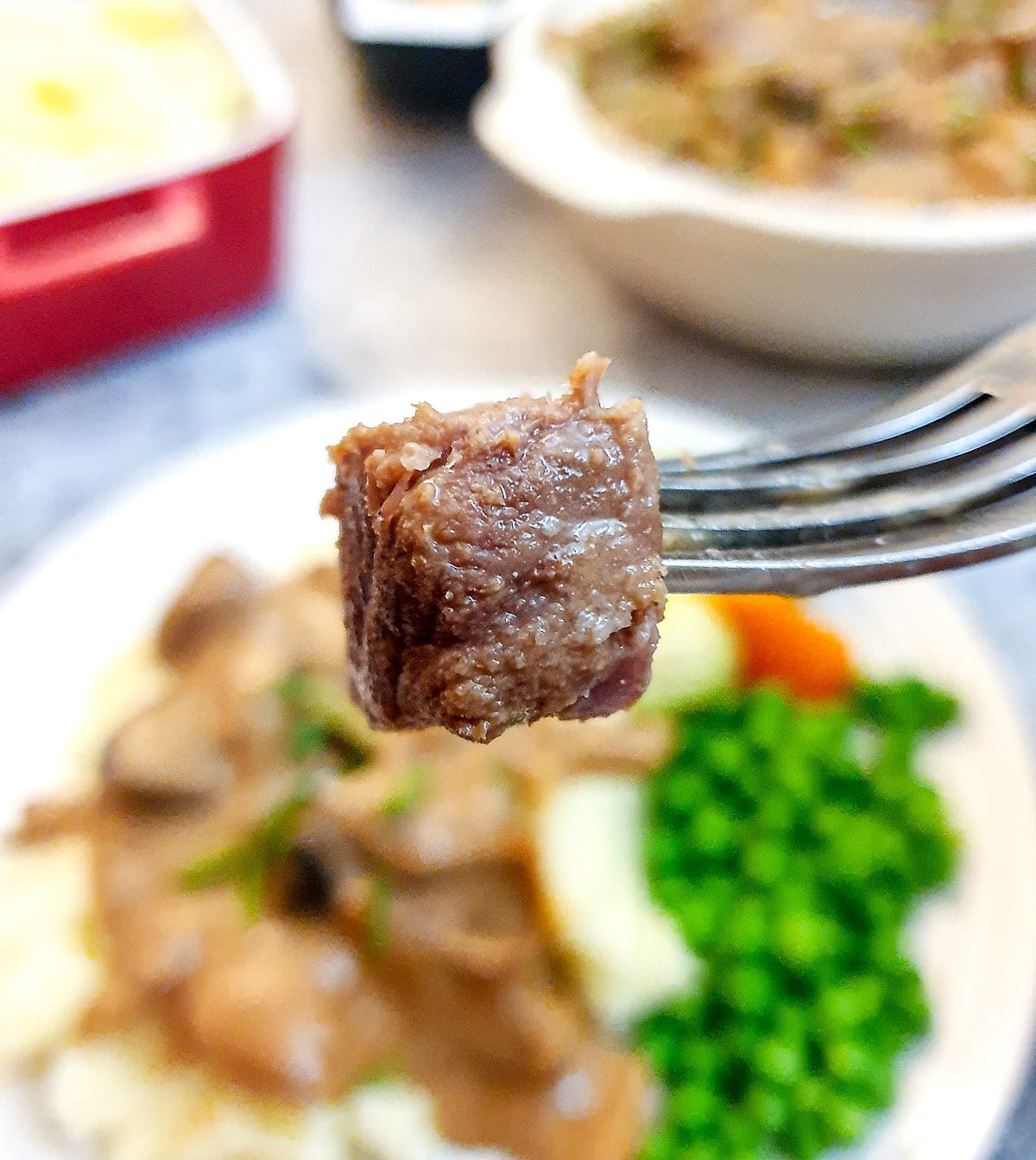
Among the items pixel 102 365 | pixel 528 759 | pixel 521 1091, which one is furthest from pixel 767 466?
pixel 102 365

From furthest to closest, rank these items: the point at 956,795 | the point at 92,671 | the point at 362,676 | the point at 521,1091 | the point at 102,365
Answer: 1. the point at 102,365
2. the point at 92,671
3. the point at 956,795
4. the point at 521,1091
5. the point at 362,676

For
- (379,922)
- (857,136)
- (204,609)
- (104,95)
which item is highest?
(857,136)

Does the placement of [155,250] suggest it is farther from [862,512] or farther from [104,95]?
[862,512]

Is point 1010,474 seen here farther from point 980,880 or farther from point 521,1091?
point 521,1091

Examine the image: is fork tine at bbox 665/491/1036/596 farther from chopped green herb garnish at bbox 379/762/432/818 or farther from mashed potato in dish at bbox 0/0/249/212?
mashed potato in dish at bbox 0/0/249/212

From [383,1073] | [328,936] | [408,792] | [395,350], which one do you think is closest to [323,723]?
[408,792]

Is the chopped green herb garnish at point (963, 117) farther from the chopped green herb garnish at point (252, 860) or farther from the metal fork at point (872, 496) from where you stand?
the chopped green herb garnish at point (252, 860)
